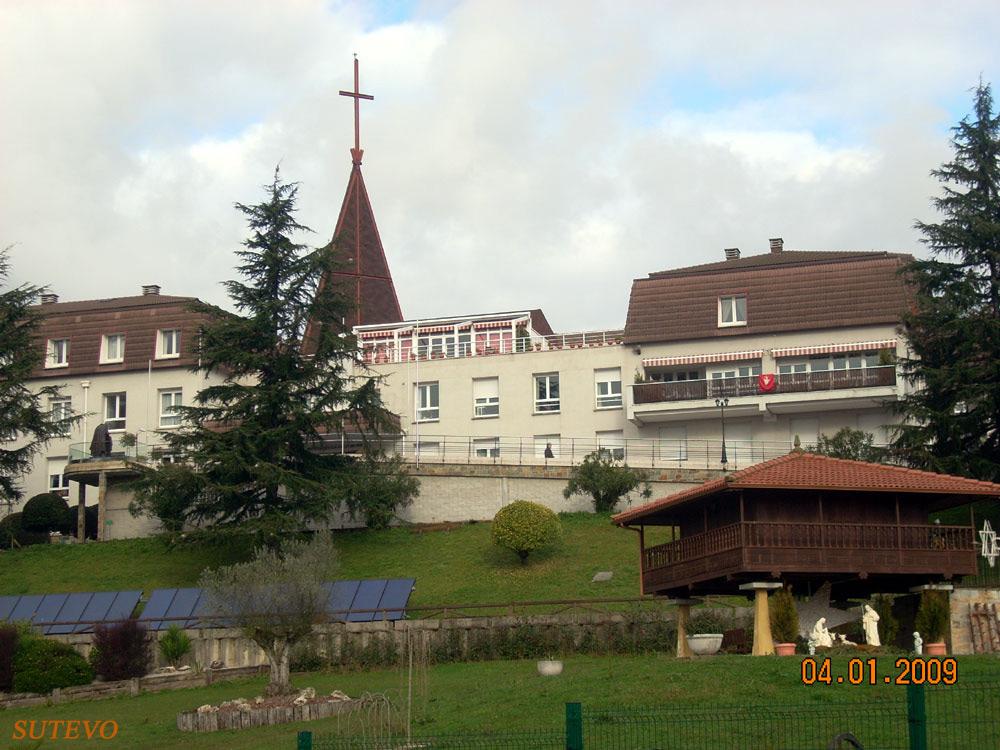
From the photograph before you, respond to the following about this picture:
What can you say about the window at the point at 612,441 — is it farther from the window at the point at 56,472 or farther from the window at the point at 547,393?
the window at the point at 56,472

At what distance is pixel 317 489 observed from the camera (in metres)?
50.2

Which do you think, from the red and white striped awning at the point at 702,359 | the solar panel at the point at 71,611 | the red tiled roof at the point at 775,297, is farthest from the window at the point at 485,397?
the solar panel at the point at 71,611

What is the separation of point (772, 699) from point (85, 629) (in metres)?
24.0

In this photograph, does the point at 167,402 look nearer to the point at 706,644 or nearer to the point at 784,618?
the point at 706,644

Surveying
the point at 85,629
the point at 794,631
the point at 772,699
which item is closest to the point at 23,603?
the point at 85,629

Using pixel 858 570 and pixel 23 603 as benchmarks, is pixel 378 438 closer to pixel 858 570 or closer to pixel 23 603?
pixel 23 603

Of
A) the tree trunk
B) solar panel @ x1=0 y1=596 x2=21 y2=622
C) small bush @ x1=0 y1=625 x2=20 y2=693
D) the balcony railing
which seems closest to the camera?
the tree trunk

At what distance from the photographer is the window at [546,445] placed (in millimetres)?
63606

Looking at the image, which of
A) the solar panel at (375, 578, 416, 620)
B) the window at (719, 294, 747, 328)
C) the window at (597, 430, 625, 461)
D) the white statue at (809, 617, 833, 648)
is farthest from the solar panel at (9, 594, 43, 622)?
the window at (719, 294, 747, 328)

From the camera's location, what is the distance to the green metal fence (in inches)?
774

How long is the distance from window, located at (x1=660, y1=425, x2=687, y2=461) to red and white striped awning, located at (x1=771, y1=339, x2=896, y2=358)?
16.8 ft

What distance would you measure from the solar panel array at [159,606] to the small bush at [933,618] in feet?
46.1
